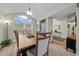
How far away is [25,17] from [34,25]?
982mm

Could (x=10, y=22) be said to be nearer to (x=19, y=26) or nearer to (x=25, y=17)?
(x=19, y=26)

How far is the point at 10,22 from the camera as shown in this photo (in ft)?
22.6

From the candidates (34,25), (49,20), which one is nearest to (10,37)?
(34,25)

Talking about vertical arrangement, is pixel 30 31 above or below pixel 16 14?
below

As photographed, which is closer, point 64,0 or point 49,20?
point 64,0

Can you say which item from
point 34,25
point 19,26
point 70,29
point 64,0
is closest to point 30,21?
point 34,25

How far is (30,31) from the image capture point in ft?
24.7

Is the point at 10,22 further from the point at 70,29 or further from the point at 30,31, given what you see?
the point at 70,29

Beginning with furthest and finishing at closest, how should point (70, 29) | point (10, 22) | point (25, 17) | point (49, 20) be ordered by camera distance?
point (70, 29) < point (25, 17) < point (10, 22) < point (49, 20)

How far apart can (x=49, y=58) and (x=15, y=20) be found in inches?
244

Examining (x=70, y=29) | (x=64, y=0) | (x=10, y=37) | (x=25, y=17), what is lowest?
(x=10, y=37)

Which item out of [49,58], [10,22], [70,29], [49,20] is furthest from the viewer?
[70,29]

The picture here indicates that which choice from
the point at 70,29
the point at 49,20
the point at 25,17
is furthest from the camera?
the point at 70,29

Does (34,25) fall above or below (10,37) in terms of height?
above
